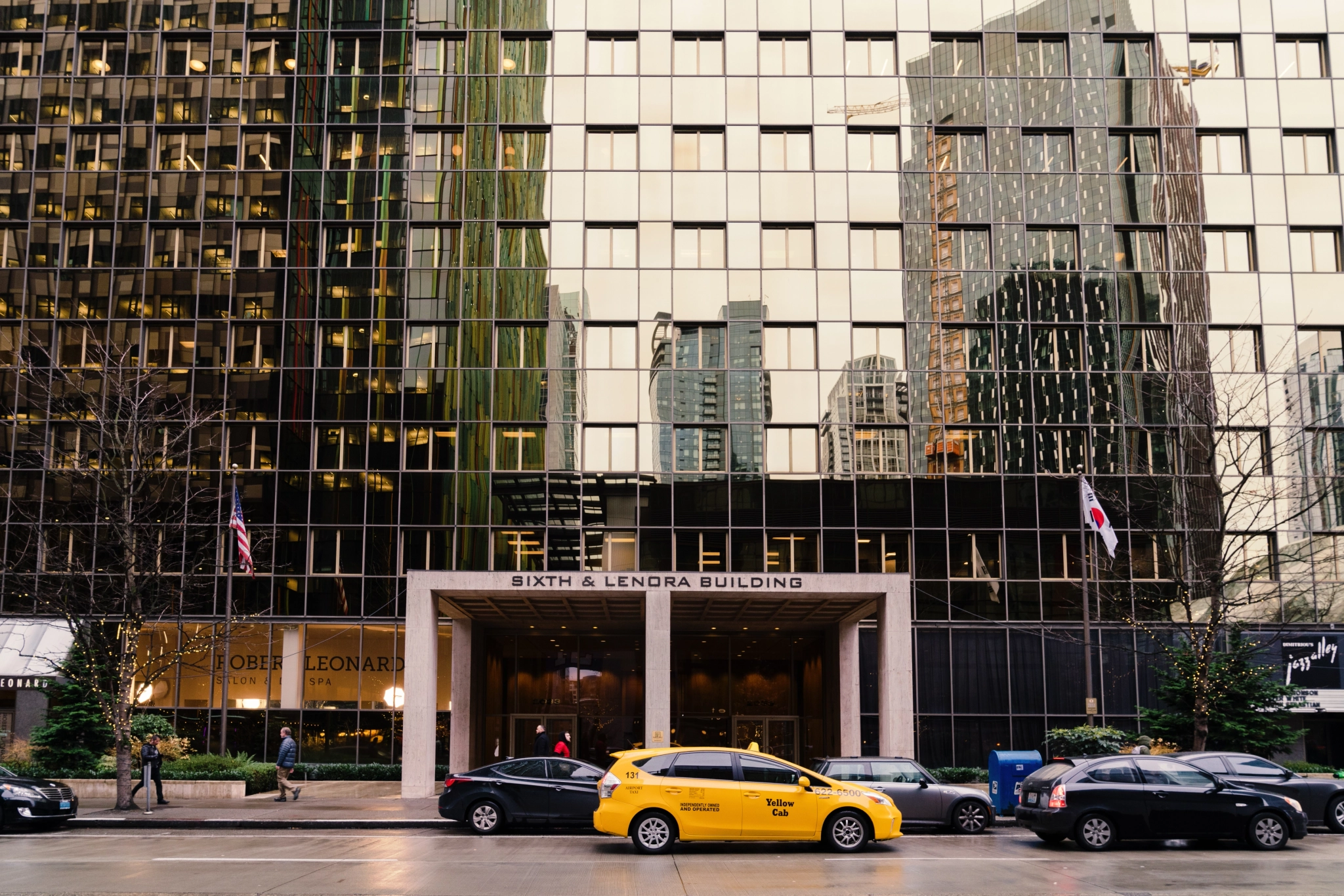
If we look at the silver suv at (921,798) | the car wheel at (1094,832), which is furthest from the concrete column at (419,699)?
the car wheel at (1094,832)

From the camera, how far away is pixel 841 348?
41.6m

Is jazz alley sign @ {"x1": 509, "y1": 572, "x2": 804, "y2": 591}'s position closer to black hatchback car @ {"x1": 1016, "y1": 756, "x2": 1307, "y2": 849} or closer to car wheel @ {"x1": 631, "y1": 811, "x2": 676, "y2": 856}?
black hatchback car @ {"x1": 1016, "y1": 756, "x2": 1307, "y2": 849}

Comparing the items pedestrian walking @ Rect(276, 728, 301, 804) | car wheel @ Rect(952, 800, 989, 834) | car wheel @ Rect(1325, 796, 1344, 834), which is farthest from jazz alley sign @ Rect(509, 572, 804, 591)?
car wheel @ Rect(1325, 796, 1344, 834)

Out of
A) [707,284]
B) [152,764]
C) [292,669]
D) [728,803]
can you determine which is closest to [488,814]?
[728,803]

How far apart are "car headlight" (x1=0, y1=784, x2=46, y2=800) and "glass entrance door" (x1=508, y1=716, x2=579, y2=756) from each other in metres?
20.1

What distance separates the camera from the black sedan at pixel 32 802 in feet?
76.8

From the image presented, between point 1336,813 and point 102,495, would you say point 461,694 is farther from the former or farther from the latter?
point 1336,813

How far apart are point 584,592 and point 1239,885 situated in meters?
18.9

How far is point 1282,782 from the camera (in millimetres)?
22188

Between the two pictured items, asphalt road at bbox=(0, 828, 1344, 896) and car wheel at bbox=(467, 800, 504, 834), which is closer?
asphalt road at bbox=(0, 828, 1344, 896)

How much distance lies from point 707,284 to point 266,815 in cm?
2344

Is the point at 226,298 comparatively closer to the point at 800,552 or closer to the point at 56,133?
the point at 56,133

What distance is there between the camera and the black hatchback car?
2027 cm

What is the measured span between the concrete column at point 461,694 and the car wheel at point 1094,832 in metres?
21.8
